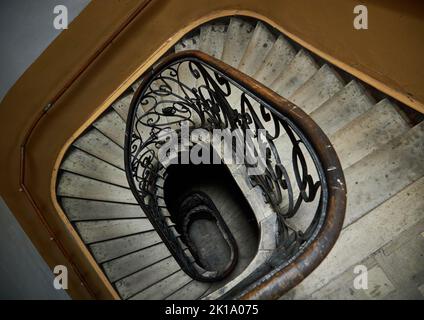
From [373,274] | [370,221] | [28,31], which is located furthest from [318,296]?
[28,31]

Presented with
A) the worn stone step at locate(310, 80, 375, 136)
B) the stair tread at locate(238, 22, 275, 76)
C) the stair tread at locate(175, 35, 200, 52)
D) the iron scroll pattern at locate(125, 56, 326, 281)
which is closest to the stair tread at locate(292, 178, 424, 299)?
the iron scroll pattern at locate(125, 56, 326, 281)

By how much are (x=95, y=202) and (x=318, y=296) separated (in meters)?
3.98

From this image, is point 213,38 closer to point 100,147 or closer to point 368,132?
point 100,147

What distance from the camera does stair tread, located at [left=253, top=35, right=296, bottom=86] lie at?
4645 mm

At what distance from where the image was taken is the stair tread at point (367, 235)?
2.63 metres

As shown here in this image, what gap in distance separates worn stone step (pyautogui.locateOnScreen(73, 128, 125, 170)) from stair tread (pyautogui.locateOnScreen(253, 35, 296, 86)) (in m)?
2.48

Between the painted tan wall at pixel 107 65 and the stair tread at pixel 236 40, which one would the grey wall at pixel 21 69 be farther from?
the stair tread at pixel 236 40

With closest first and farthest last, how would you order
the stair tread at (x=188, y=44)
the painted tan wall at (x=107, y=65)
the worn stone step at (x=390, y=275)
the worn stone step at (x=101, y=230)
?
the worn stone step at (x=390, y=275) < the painted tan wall at (x=107, y=65) < the worn stone step at (x=101, y=230) < the stair tread at (x=188, y=44)

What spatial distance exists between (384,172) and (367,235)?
0.67 meters

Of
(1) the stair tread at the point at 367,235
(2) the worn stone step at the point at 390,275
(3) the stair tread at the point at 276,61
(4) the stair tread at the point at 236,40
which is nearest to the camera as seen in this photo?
(2) the worn stone step at the point at 390,275

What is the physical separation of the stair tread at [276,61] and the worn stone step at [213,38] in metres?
0.91

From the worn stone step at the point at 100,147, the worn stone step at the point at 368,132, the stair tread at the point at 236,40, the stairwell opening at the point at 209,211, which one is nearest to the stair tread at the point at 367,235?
the worn stone step at the point at 368,132

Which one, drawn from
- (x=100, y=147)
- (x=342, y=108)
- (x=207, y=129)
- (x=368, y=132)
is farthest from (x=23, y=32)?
(x=368, y=132)

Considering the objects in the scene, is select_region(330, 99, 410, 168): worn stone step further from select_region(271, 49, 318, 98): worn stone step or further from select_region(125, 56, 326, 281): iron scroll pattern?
select_region(271, 49, 318, 98): worn stone step
